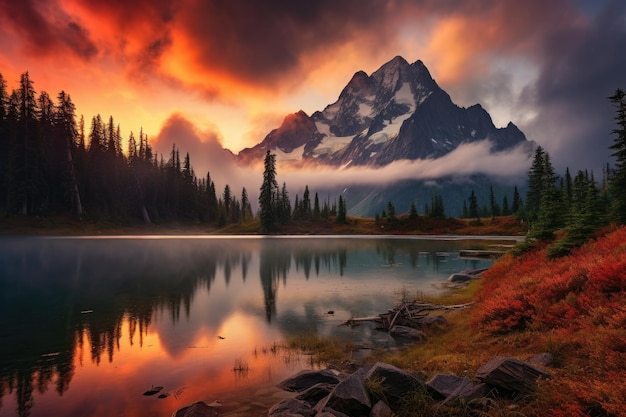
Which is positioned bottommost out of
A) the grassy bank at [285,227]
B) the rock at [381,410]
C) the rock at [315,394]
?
the rock at [315,394]

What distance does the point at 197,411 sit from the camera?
1192 cm

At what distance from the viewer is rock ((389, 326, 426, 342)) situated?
21.4m

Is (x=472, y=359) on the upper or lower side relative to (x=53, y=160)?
lower

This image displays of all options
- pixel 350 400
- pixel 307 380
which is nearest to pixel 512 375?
pixel 350 400

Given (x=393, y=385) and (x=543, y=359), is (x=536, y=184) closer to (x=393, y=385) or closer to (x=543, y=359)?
(x=543, y=359)

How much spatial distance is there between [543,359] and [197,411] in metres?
11.4

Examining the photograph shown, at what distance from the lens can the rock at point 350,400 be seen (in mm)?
10484

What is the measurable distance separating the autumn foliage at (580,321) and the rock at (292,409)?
20.9 ft

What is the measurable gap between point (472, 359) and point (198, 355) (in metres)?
12.8

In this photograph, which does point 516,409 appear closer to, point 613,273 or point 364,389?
point 364,389

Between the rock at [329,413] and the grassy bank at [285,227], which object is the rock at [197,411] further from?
the grassy bank at [285,227]

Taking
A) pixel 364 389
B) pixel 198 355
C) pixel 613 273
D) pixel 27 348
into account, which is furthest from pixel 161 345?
pixel 613 273

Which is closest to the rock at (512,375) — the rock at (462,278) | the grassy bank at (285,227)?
the rock at (462,278)

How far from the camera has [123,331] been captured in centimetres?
2291
